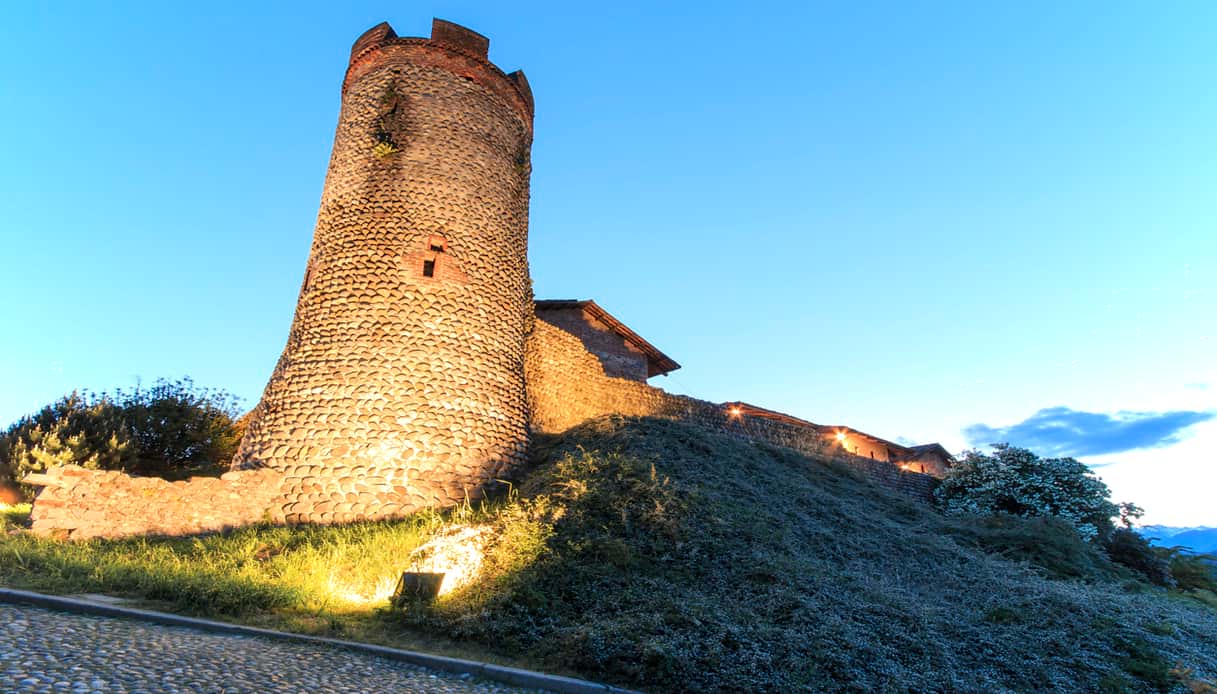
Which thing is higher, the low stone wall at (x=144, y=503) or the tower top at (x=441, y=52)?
the tower top at (x=441, y=52)

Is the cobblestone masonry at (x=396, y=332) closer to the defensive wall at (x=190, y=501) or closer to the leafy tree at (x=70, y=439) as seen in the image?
the defensive wall at (x=190, y=501)

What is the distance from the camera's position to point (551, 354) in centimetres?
1614

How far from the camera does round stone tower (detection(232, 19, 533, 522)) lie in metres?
9.98

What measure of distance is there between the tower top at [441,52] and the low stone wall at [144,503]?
918 centimetres

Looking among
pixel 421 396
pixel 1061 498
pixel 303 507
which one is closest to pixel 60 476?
pixel 303 507

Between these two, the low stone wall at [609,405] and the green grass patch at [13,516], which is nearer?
the green grass patch at [13,516]

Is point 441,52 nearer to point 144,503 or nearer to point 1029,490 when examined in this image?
point 144,503

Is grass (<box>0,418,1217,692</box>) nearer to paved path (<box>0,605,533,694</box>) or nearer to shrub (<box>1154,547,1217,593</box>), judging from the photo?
paved path (<box>0,605,533,694</box>)

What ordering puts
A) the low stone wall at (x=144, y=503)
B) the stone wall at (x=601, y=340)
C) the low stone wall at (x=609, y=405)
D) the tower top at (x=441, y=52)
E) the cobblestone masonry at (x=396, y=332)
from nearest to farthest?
1. the low stone wall at (x=144, y=503)
2. the cobblestone masonry at (x=396, y=332)
3. the tower top at (x=441, y=52)
4. the low stone wall at (x=609, y=405)
5. the stone wall at (x=601, y=340)

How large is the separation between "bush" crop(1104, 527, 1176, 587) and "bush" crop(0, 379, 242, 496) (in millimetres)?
24951

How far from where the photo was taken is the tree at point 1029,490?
1803cm

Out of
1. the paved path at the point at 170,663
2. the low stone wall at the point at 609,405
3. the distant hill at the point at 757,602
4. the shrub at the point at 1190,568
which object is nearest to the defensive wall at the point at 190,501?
the distant hill at the point at 757,602

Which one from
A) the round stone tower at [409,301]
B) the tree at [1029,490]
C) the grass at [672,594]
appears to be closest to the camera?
the grass at [672,594]

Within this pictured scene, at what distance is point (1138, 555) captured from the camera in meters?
16.2
